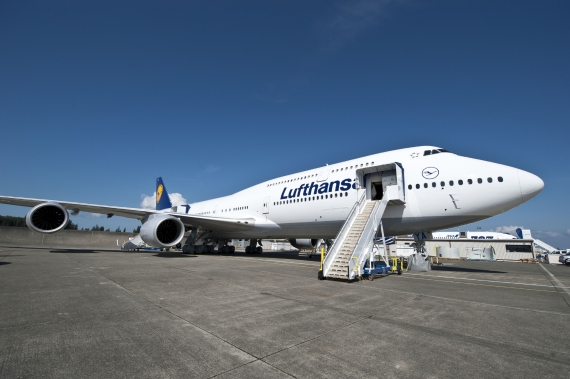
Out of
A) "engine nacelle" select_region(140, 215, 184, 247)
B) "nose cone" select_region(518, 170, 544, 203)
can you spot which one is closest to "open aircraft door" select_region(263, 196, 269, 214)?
"engine nacelle" select_region(140, 215, 184, 247)

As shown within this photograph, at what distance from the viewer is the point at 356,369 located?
2779 millimetres

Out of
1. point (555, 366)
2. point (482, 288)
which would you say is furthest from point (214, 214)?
point (555, 366)

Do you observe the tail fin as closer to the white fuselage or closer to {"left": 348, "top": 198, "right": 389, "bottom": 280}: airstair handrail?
the white fuselage

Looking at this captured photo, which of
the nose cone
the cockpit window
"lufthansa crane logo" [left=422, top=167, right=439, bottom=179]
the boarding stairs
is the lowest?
the boarding stairs

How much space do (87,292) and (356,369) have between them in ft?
19.5

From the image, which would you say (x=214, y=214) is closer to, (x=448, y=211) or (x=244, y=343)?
(x=448, y=211)

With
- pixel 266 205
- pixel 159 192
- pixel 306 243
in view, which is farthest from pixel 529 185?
pixel 159 192

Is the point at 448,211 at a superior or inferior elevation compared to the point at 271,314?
superior

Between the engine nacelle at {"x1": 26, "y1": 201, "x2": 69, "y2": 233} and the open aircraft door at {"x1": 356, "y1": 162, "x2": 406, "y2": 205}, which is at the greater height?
→ the open aircraft door at {"x1": 356, "y1": 162, "x2": 406, "y2": 205}

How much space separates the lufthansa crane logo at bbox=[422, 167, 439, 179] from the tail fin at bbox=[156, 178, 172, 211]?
2673 centimetres

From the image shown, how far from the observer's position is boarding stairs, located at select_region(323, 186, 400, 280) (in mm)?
8867

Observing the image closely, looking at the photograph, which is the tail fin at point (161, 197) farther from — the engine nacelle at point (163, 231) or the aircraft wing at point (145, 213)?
the engine nacelle at point (163, 231)

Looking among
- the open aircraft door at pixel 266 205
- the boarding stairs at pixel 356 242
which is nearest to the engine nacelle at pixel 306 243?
the open aircraft door at pixel 266 205

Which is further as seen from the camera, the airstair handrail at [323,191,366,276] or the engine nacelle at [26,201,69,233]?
the engine nacelle at [26,201,69,233]
